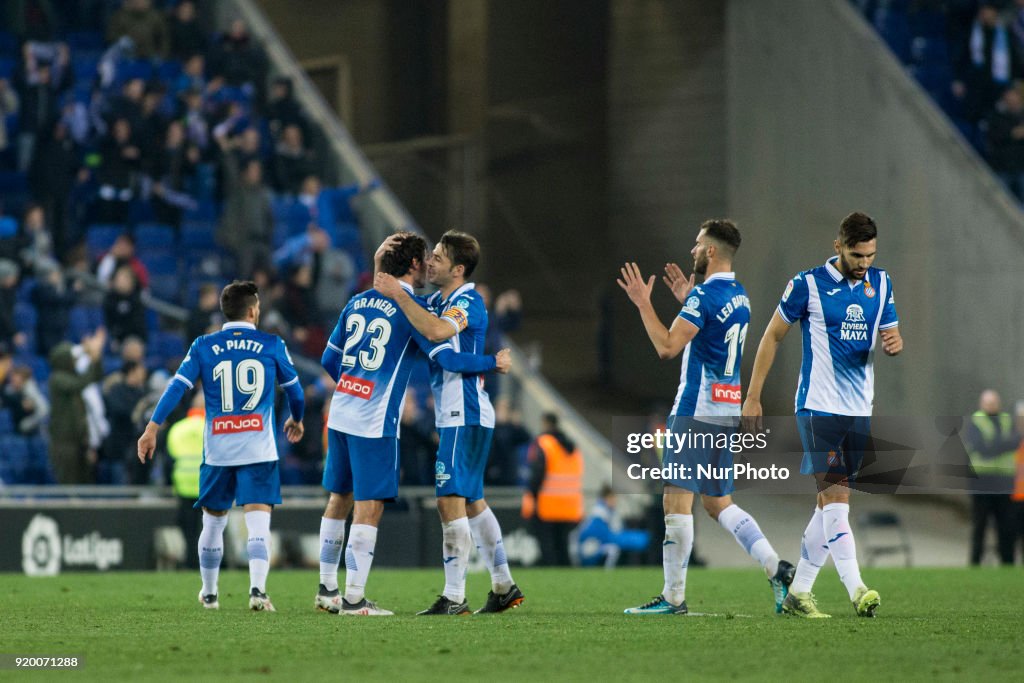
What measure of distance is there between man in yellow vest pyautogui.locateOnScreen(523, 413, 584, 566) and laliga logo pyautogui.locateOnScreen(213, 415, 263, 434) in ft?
26.3

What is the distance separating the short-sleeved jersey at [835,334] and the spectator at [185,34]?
1569cm

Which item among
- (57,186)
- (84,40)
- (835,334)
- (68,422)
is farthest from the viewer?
(84,40)

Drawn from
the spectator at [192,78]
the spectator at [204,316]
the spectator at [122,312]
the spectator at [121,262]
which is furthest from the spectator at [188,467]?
the spectator at [192,78]

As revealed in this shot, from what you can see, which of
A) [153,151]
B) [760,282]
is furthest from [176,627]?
[760,282]

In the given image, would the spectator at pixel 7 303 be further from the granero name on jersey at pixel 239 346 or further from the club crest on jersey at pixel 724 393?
the club crest on jersey at pixel 724 393

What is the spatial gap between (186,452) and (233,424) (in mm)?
6058

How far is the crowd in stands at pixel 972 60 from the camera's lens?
78.2ft

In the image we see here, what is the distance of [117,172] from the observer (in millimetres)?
20641

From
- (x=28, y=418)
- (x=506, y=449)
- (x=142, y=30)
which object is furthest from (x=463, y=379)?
(x=142, y=30)

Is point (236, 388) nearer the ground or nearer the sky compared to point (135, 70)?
nearer the ground

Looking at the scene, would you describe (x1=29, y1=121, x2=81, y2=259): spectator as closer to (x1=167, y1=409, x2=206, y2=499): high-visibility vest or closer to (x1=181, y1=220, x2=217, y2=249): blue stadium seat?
(x1=181, y1=220, x2=217, y2=249): blue stadium seat

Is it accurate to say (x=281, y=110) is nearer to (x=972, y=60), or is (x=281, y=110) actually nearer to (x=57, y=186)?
(x=57, y=186)

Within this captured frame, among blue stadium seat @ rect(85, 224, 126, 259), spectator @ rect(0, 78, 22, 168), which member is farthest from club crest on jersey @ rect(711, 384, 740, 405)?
spectator @ rect(0, 78, 22, 168)

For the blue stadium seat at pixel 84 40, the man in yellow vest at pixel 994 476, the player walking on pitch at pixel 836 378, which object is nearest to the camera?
the player walking on pitch at pixel 836 378
